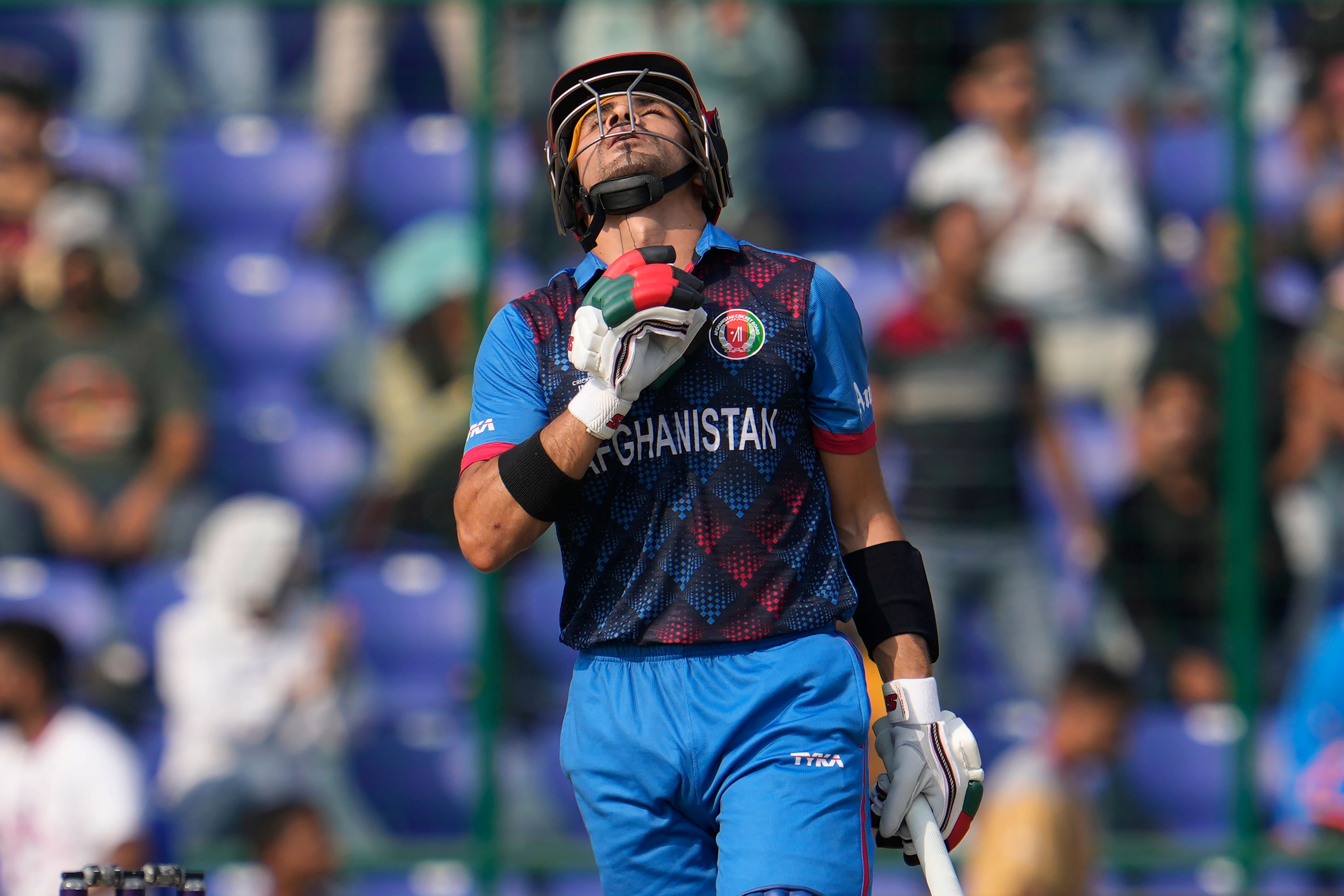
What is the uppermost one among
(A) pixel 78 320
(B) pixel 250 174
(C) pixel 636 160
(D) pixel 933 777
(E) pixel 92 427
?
(B) pixel 250 174

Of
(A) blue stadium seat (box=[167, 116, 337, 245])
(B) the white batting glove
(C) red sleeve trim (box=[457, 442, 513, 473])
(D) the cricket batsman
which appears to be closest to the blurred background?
(A) blue stadium seat (box=[167, 116, 337, 245])

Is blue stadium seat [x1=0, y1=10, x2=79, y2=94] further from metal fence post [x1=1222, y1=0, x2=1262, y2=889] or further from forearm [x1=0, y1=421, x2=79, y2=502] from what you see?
metal fence post [x1=1222, y1=0, x2=1262, y2=889]

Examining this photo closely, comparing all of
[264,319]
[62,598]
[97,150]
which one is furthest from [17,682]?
[97,150]

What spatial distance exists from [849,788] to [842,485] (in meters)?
0.54

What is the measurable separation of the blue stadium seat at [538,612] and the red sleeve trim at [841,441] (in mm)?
3142

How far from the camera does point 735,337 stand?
9.09 ft

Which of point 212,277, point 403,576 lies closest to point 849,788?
point 403,576

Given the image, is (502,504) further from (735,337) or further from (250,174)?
(250,174)

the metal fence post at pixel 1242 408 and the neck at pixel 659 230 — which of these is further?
the metal fence post at pixel 1242 408

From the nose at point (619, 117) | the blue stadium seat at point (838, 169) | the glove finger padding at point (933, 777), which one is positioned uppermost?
the blue stadium seat at point (838, 169)

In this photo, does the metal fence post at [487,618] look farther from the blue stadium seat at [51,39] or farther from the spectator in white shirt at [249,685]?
the blue stadium seat at [51,39]

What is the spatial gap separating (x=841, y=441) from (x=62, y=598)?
420cm

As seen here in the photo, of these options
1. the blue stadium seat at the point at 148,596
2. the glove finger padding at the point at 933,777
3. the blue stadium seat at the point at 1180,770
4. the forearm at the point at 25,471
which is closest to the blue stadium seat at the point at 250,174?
the forearm at the point at 25,471

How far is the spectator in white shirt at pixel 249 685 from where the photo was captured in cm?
571
